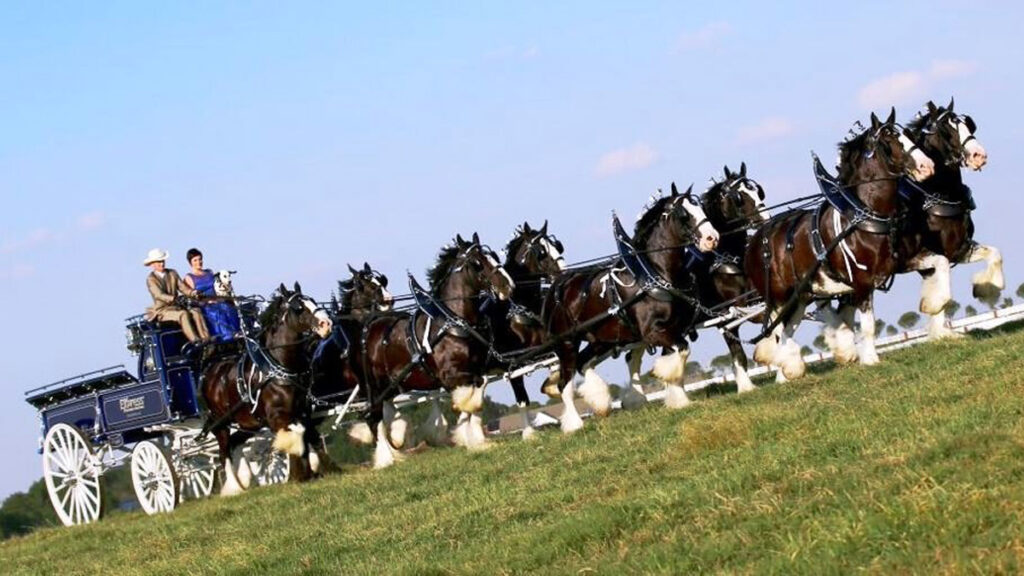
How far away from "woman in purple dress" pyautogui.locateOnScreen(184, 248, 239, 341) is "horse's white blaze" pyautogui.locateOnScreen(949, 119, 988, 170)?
926cm

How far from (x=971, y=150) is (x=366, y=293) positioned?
8.35m

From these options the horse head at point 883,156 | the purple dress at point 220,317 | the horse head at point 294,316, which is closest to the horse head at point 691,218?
the horse head at point 883,156

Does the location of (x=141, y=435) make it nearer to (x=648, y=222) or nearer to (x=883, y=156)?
(x=648, y=222)

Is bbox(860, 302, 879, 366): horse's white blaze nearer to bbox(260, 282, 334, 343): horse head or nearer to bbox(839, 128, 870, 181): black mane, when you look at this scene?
bbox(839, 128, 870, 181): black mane

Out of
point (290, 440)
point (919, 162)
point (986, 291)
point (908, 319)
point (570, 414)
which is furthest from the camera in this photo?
point (908, 319)

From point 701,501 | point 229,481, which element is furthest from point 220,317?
point 701,501

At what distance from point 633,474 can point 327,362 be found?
29.5ft

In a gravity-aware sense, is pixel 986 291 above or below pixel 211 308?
below

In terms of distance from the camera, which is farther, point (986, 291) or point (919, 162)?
point (986, 291)

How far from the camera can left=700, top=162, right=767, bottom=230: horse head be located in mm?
18797

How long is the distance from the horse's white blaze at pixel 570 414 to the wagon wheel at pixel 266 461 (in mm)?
4704

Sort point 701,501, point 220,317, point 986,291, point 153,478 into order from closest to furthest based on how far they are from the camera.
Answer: point 701,501, point 986,291, point 153,478, point 220,317

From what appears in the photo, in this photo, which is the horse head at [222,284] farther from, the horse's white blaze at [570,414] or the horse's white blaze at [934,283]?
the horse's white blaze at [934,283]

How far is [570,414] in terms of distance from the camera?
18.3 m
